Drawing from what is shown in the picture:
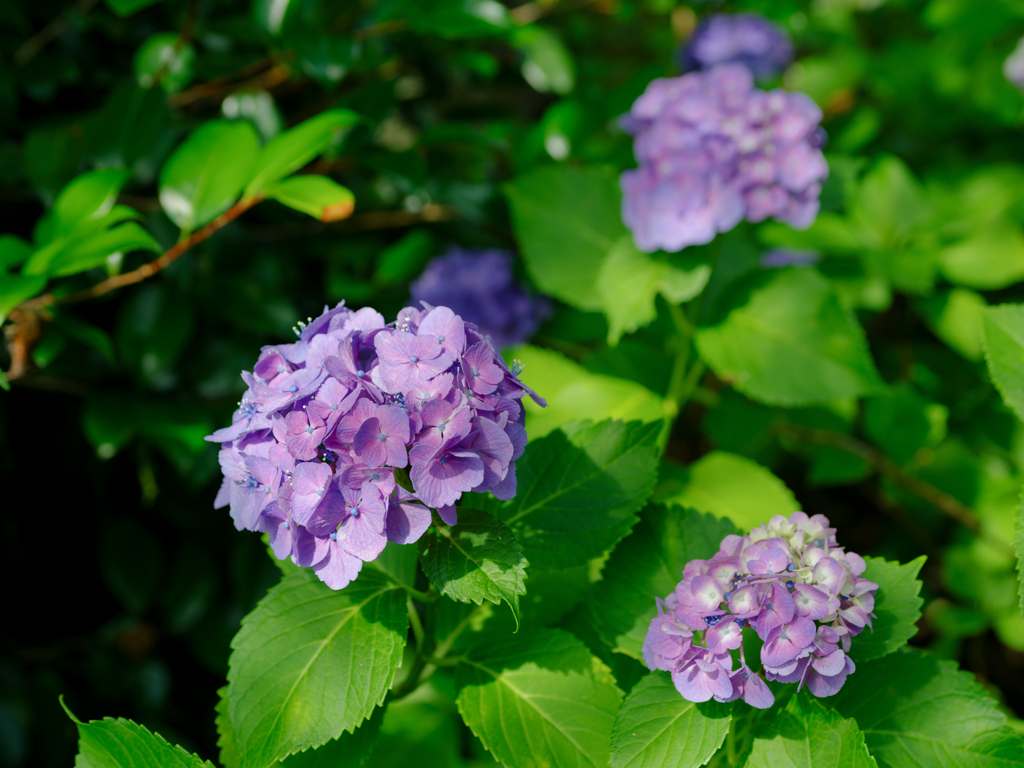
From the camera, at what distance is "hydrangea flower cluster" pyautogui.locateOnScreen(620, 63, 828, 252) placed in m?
1.58

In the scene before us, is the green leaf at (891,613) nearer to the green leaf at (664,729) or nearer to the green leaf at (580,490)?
the green leaf at (664,729)

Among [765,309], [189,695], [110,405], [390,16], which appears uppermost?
[390,16]

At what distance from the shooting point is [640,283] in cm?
163

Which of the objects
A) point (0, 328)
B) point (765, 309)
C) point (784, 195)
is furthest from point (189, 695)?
point (784, 195)

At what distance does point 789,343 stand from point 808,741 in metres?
0.96

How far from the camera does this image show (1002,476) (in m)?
2.23

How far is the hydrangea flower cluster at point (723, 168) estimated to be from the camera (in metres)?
1.58

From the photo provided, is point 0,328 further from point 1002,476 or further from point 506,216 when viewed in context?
point 1002,476

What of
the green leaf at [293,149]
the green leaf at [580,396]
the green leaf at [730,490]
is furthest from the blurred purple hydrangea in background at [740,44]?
the green leaf at [293,149]

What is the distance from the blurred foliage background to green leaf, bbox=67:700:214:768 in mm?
596

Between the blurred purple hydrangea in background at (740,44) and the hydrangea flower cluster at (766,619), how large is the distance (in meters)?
2.27

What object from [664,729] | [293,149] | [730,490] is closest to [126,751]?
[664,729]

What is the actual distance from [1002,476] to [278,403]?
7.31ft

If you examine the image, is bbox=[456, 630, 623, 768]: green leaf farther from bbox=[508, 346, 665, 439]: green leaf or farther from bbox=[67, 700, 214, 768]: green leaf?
bbox=[508, 346, 665, 439]: green leaf
